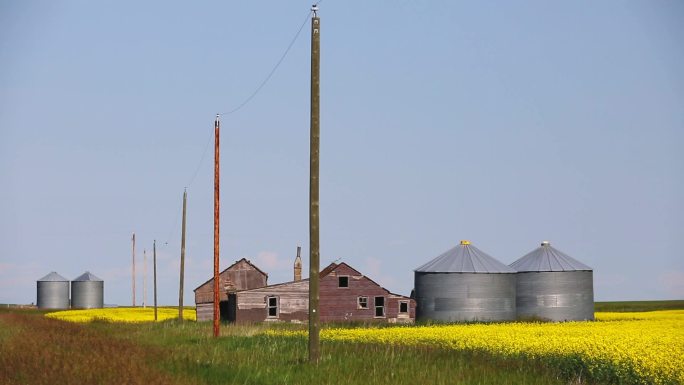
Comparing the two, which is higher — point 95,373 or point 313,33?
point 313,33

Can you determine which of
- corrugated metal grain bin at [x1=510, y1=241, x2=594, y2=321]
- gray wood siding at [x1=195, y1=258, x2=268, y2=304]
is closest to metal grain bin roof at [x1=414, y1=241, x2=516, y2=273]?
corrugated metal grain bin at [x1=510, y1=241, x2=594, y2=321]

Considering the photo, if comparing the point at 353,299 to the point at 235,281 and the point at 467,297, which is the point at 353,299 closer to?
the point at 467,297

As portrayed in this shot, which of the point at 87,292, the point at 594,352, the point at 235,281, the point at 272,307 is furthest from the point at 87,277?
the point at 594,352

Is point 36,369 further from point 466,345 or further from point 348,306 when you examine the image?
point 348,306

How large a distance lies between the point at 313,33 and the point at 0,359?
10.6m

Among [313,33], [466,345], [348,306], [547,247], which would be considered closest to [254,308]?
[348,306]

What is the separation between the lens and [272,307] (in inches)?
2432

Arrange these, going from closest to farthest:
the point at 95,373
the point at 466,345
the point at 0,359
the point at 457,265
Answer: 1. the point at 95,373
2. the point at 0,359
3. the point at 466,345
4. the point at 457,265

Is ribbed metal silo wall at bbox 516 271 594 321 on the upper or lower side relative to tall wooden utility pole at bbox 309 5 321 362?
lower

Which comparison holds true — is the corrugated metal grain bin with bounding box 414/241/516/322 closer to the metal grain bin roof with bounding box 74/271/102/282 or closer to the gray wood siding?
the gray wood siding

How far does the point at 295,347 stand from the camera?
90.0 feet

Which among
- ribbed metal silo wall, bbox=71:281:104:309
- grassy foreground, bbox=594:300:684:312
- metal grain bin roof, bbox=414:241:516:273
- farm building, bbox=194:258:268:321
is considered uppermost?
metal grain bin roof, bbox=414:241:516:273

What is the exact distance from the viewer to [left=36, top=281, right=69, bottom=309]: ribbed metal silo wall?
122 metres

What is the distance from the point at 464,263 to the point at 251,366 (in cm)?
4049
